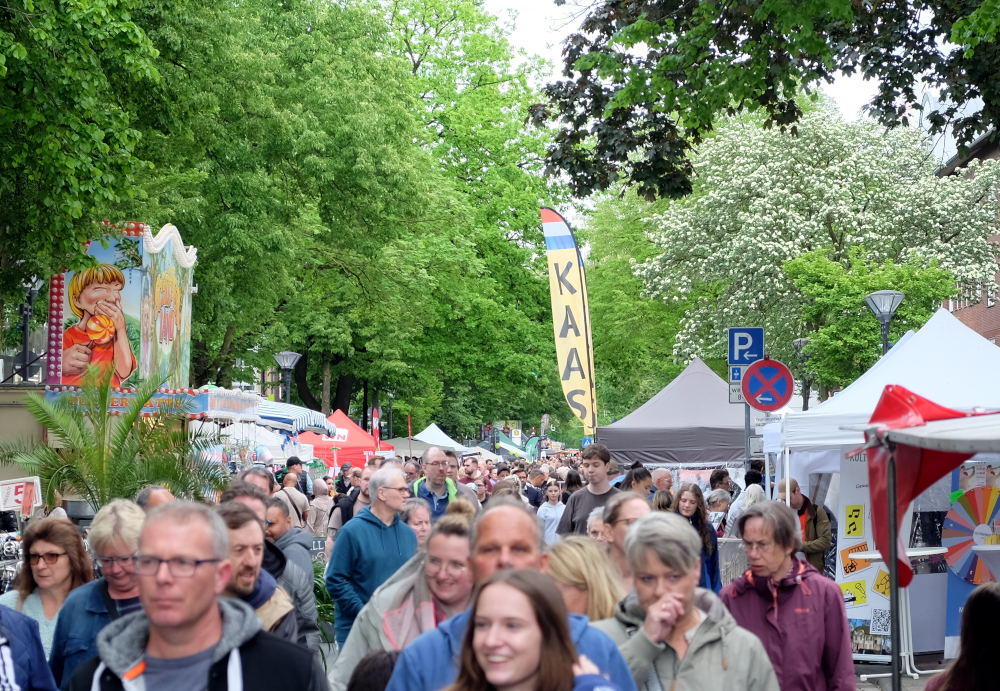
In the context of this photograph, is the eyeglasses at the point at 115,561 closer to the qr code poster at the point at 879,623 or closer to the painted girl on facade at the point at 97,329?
the qr code poster at the point at 879,623

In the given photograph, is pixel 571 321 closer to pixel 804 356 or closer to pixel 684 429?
pixel 684 429

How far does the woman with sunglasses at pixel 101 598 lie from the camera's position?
4.88m

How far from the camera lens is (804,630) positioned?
5.38 m

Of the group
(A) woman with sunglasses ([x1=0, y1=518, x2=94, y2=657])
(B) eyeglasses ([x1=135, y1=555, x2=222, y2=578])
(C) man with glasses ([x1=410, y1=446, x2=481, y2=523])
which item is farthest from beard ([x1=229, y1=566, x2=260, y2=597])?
(C) man with glasses ([x1=410, y1=446, x2=481, y2=523])

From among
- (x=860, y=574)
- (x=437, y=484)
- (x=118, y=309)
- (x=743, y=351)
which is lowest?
(x=860, y=574)

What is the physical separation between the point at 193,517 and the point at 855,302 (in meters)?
28.6

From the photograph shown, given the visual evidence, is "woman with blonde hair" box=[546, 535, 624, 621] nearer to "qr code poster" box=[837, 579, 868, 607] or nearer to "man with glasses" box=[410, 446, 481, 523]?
"man with glasses" box=[410, 446, 481, 523]

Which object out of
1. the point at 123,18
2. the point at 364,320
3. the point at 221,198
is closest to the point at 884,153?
the point at 364,320

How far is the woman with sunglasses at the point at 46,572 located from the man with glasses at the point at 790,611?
305 cm

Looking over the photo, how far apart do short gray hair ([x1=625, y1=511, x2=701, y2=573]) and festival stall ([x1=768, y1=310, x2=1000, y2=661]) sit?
22.3 feet

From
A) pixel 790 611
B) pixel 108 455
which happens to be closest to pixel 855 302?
pixel 108 455

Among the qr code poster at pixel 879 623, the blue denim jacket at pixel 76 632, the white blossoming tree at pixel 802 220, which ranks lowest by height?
the qr code poster at pixel 879 623

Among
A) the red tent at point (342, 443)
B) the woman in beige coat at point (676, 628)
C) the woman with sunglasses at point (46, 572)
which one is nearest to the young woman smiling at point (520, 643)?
the woman in beige coat at point (676, 628)

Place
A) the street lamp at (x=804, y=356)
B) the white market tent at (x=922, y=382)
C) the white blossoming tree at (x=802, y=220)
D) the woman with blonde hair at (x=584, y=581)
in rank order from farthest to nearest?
the white blossoming tree at (x=802, y=220)
the street lamp at (x=804, y=356)
the white market tent at (x=922, y=382)
the woman with blonde hair at (x=584, y=581)
